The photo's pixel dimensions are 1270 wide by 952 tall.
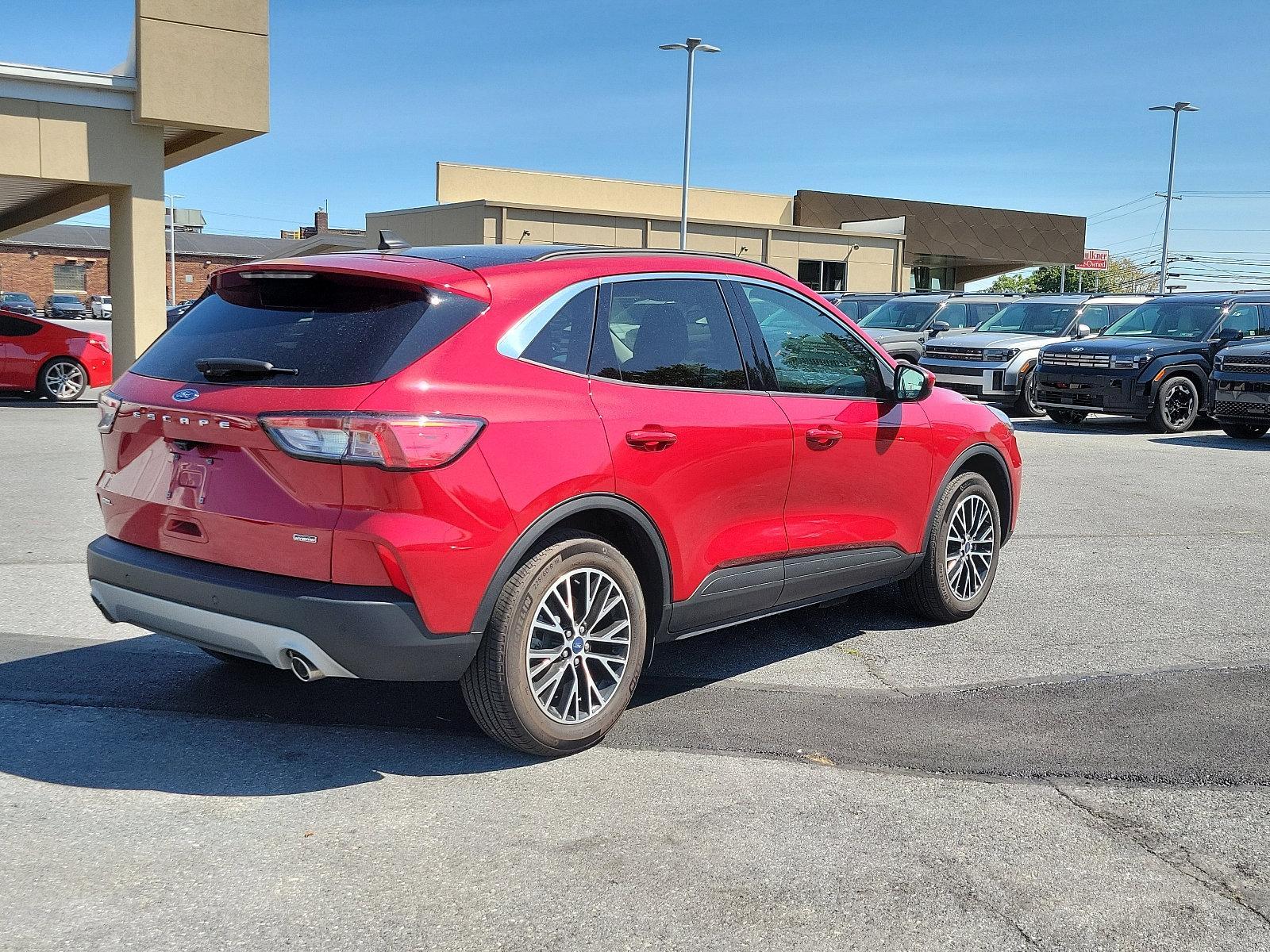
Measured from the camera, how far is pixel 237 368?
4199 millimetres

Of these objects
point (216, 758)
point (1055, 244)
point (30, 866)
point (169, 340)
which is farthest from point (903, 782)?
point (1055, 244)

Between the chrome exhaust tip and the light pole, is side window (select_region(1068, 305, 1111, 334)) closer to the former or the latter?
the chrome exhaust tip

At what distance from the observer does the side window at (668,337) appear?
4.71m

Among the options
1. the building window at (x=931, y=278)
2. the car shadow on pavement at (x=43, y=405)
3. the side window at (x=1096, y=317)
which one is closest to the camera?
the car shadow on pavement at (x=43, y=405)

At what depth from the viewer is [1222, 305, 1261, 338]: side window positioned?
58.5 ft

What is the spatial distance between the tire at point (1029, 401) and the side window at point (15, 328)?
15074 mm

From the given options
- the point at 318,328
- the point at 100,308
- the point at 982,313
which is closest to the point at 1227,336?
the point at 982,313

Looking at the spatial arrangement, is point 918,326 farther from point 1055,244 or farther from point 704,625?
point 1055,244

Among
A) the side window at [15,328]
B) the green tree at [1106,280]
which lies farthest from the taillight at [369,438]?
the green tree at [1106,280]

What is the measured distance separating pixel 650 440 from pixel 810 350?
1.33 metres

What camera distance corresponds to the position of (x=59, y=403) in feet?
64.1

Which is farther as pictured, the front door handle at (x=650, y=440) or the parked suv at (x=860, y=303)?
the parked suv at (x=860, y=303)

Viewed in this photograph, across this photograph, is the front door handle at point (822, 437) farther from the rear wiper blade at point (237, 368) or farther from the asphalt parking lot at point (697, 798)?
the rear wiper blade at point (237, 368)

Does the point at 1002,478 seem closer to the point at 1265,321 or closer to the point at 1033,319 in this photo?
the point at 1265,321
